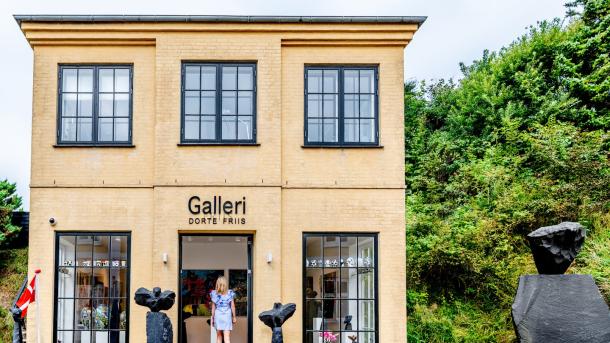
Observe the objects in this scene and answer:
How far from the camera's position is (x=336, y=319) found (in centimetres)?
1320

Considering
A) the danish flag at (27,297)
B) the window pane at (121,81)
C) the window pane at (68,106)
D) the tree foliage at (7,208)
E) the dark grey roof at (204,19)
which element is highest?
the dark grey roof at (204,19)

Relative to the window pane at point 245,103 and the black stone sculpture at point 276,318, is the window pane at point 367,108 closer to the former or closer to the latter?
the window pane at point 245,103

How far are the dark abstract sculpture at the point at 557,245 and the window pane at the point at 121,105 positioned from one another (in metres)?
8.17

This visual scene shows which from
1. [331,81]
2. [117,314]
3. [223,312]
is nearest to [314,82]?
[331,81]

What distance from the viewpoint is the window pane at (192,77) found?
44.1 feet

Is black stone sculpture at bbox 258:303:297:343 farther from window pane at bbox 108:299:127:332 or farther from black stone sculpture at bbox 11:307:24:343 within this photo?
black stone sculpture at bbox 11:307:24:343

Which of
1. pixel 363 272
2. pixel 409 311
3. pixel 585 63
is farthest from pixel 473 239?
pixel 585 63

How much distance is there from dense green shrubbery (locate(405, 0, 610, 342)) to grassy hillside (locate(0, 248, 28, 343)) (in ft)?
31.9

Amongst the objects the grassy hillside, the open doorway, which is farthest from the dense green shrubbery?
the grassy hillside

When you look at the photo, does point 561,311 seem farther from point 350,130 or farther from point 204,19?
point 204,19

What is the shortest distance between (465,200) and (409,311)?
4.85 metres

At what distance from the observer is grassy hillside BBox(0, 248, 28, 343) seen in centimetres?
1752

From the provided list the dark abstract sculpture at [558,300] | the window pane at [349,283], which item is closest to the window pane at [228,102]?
the window pane at [349,283]

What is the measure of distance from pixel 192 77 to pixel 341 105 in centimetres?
285
